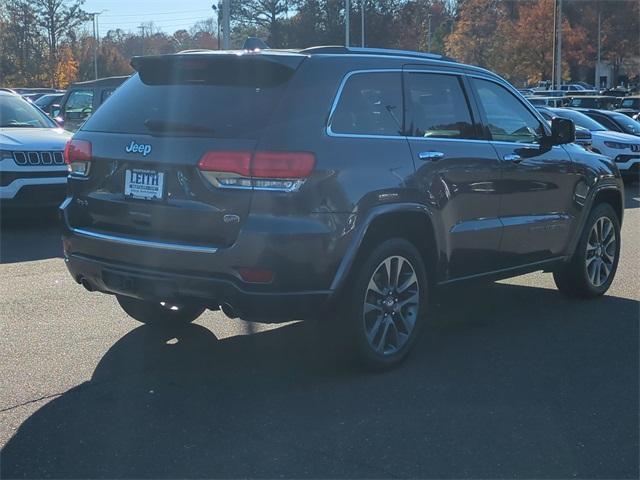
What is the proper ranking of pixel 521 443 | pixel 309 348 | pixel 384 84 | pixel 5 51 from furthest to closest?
pixel 5 51 < pixel 309 348 < pixel 384 84 < pixel 521 443

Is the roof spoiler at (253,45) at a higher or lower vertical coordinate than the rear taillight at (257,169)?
higher

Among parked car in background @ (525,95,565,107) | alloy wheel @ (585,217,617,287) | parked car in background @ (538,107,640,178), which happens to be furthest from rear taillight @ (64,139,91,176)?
parked car in background @ (525,95,565,107)

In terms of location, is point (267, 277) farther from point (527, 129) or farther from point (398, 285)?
point (527, 129)

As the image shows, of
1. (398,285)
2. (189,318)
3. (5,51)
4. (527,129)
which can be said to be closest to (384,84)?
(398,285)

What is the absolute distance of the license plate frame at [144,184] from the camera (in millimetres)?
4824

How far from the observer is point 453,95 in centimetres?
593

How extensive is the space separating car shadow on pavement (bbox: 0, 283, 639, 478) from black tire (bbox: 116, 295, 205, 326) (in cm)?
9

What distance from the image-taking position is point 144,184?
4895mm

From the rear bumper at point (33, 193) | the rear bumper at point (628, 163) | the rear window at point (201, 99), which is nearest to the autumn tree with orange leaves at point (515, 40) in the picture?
the rear bumper at point (628, 163)

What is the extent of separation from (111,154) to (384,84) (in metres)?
1.70

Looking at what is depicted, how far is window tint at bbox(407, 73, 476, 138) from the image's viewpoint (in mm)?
5569

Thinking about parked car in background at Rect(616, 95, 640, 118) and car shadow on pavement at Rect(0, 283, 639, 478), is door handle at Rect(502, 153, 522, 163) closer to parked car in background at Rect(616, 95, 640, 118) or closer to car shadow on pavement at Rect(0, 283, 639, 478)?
car shadow on pavement at Rect(0, 283, 639, 478)

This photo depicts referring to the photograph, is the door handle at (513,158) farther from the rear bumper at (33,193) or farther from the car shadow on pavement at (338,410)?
the rear bumper at (33,193)

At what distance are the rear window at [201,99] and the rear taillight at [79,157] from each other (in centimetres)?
12
